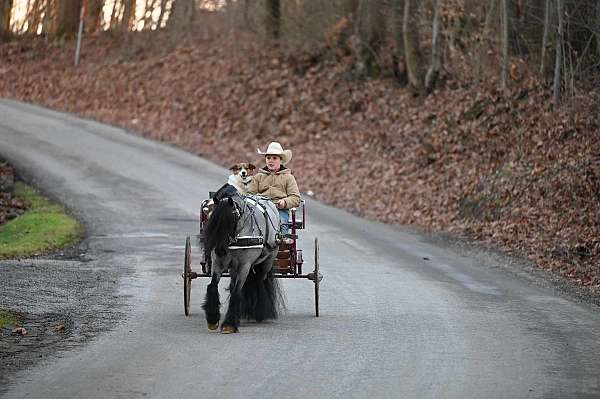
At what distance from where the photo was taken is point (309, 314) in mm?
11969

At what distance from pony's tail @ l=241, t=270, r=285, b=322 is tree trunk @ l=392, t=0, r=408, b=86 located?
23102mm

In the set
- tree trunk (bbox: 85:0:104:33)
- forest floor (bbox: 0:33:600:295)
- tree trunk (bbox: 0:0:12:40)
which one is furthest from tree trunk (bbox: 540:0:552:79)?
tree trunk (bbox: 0:0:12:40)

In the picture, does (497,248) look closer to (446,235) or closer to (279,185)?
(446,235)

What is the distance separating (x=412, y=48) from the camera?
108 feet

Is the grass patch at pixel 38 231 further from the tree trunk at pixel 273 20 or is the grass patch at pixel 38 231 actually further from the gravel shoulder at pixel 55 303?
the tree trunk at pixel 273 20

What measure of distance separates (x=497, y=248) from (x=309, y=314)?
25.5 feet

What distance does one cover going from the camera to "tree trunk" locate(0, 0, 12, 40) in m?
47.7

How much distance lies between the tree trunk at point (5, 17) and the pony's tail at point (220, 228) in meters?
40.1

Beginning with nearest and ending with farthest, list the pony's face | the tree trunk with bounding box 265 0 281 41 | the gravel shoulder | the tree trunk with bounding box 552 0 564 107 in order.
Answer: the gravel shoulder, the pony's face, the tree trunk with bounding box 552 0 564 107, the tree trunk with bounding box 265 0 281 41

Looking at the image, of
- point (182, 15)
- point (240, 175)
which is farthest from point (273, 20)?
A: point (240, 175)

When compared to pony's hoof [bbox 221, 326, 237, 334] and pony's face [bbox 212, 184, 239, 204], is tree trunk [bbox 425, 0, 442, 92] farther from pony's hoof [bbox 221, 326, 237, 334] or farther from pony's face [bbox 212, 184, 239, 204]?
pony's hoof [bbox 221, 326, 237, 334]

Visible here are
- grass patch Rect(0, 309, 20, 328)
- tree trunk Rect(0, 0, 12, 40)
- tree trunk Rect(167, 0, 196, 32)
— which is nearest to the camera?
grass patch Rect(0, 309, 20, 328)

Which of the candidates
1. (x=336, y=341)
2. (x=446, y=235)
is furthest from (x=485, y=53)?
(x=336, y=341)

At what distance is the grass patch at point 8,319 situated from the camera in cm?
1062
